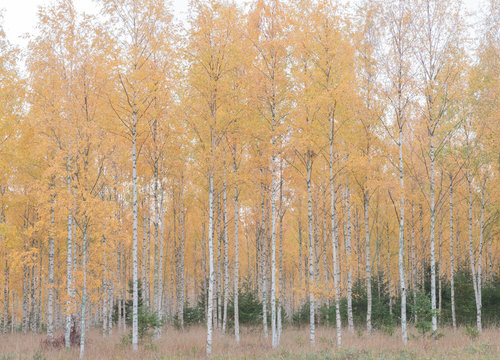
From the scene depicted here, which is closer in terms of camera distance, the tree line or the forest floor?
the forest floor

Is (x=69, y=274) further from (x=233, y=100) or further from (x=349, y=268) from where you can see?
Result: (x=349, y=268)

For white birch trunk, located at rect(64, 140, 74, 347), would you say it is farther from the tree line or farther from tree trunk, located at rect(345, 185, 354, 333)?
tree trunk, located at rect(345, 185, 354, 333)

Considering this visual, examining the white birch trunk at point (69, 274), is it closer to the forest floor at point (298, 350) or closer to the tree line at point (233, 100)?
the tree line at point (233, 100)

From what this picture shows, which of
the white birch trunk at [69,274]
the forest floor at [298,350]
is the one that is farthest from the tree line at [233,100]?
the forest floor at [298,350]

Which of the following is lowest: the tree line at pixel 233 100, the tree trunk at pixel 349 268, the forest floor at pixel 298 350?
the forest floor at pixel 298 350

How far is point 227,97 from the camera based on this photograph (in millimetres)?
12203

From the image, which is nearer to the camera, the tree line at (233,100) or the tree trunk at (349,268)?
the tree line at (233,100)

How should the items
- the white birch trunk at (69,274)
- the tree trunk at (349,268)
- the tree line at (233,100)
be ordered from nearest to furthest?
the white birch trunk at (69,274) → the tree line at (233,100) → the tree trunk at (349,268)

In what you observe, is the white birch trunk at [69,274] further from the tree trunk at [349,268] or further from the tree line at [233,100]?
the tree trunk at [349,268]

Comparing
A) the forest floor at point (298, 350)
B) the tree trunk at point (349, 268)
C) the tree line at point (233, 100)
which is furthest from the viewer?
the tree trunk at point (349, 268)

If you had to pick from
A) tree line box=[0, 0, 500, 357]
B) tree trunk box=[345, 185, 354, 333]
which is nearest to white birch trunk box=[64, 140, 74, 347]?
tree line box=[0, 0, 500, 357]

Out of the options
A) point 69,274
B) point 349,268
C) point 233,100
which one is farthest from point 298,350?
point 233,100

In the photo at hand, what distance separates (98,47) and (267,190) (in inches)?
313

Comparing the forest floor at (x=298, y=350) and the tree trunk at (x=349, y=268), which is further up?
the tree trunk at (x=349, y=268)
